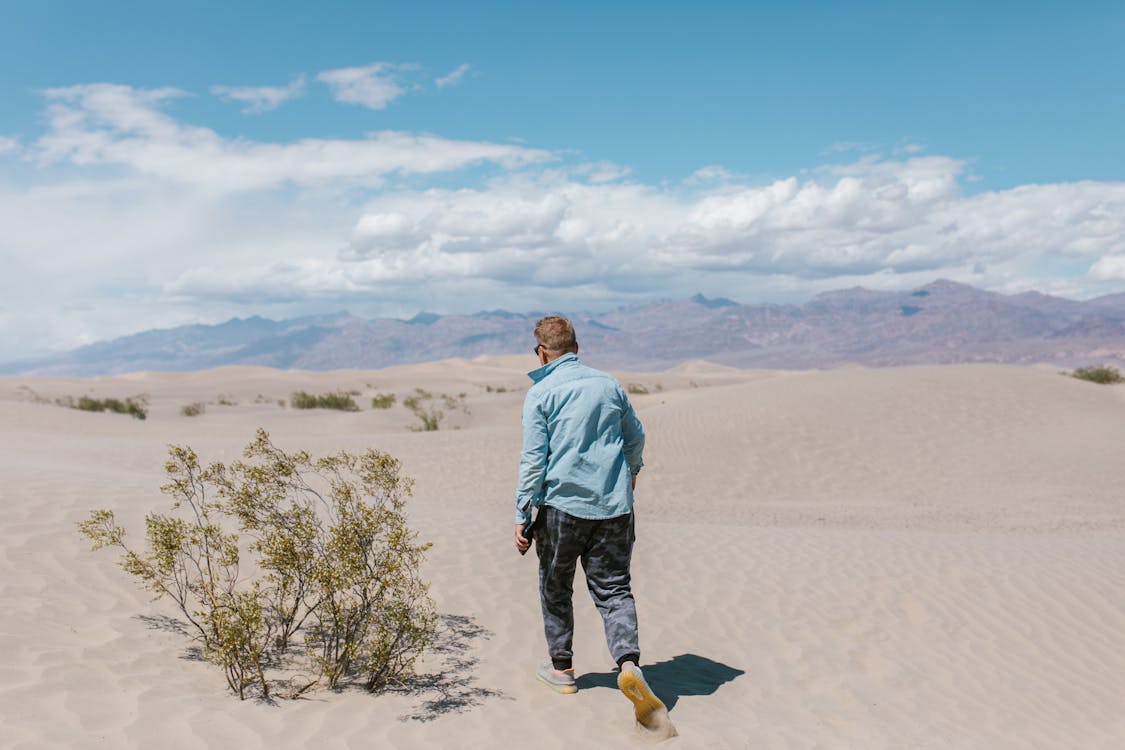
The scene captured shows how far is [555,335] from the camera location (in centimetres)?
411

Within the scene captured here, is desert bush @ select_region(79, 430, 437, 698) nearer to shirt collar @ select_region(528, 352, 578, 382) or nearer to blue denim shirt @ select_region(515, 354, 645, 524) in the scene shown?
blue denim shirt @ select_region(515, 354, 645, 524)

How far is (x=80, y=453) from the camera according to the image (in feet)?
46.7

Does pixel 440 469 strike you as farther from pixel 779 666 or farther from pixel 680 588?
pixel 779 666

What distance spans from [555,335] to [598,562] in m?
1.25

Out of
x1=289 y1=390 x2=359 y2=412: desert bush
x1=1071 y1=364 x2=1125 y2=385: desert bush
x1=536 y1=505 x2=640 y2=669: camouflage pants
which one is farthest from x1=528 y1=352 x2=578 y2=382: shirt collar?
x1=1071 y1=364 x2=1125 y2=385: desert bush

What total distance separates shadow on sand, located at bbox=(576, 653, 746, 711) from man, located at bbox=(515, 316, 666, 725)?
77 centimetres

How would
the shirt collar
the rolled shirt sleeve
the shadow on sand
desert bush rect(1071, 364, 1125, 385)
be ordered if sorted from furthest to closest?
desert bush rect(1071, 364, 1125, 385), the shadow on sand, the shirt collar, the rolled shirt sleeve

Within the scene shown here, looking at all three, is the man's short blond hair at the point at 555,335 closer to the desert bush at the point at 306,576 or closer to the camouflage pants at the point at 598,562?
the camouflage pants at the point at 598,562

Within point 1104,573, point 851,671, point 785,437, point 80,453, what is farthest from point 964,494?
point 80,453

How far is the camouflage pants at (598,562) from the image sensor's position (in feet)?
12.8

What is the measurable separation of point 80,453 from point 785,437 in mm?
14896

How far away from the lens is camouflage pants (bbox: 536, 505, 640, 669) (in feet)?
12.8

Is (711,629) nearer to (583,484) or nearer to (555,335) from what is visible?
(583,484)

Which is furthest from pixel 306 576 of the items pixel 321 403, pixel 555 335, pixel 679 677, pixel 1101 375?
pixel 1101 375
